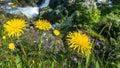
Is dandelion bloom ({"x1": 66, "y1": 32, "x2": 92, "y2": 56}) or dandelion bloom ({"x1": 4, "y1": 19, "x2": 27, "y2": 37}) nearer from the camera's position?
dandelion bloom ({"x1": 66, "y1": 32, "x2": 92, "y2": 56})

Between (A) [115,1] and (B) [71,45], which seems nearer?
(B) [71,45]

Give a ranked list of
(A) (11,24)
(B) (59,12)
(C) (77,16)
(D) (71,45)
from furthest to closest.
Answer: (B) (59,12), (C) (77,16), (A) (11,24), (D) (71,45)

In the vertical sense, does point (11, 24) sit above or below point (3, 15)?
above

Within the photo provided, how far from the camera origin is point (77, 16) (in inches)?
348

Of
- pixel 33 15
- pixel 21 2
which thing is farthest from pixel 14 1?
pixel 33 15

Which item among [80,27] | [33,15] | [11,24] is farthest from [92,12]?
[11,24]

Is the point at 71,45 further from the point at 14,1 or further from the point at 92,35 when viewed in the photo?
the point at 14,1

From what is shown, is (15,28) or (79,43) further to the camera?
(15,28)

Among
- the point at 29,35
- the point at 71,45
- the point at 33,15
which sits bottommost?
the point at 33,15

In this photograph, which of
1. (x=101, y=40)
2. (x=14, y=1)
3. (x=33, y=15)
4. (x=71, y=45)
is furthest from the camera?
(x=14, y=1)

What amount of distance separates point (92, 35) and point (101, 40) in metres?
0.25

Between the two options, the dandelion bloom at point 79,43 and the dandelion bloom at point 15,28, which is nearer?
the dandelion bloom at point 79,43

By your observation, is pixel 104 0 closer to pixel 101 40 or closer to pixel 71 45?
pixel 101 40

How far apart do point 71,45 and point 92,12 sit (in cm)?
744
